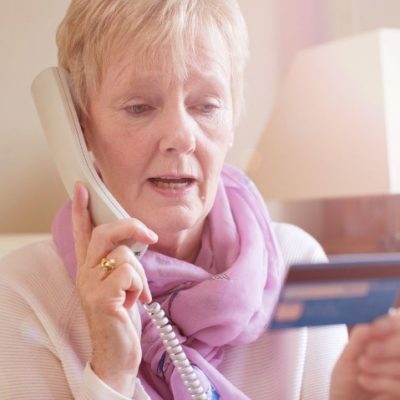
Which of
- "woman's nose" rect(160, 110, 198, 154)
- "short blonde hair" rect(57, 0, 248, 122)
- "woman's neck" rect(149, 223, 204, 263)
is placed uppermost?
"short blonde hair" rect(57, 0, 248, 122)

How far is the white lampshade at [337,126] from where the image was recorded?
4.19 feet

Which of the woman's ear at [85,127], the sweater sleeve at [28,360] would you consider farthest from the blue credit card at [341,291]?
the woman's ear at [85,127]

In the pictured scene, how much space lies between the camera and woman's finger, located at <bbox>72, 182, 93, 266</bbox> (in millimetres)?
722

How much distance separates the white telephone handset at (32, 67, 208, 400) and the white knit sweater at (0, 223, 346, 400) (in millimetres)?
60

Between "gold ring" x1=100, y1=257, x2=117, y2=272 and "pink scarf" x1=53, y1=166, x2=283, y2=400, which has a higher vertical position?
"gold ring" x1=100, y1=257, x2=117, y2=272

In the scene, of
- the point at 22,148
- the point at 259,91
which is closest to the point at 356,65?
the point at 259,91

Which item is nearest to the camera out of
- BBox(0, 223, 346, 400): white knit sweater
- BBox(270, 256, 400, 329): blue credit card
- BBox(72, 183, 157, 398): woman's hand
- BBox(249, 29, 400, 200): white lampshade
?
BBox(270, 256, 400, 329): blue credit card

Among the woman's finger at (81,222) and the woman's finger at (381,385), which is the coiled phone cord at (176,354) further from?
the woman's finger at (381,385)

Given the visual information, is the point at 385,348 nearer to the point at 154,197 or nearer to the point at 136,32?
the point at 154,197

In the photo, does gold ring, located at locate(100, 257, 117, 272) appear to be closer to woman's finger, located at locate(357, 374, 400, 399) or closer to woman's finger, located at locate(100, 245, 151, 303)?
woman's finger, located at locate(100, 245, 151, 303)

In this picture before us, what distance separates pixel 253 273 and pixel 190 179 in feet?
0.48

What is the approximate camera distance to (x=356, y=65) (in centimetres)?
131

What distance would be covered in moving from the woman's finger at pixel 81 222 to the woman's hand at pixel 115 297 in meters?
0.01

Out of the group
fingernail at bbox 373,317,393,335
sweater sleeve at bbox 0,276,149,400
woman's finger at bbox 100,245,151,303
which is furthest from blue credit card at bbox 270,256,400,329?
sweater sleeve at bbox 0,276,149,400
